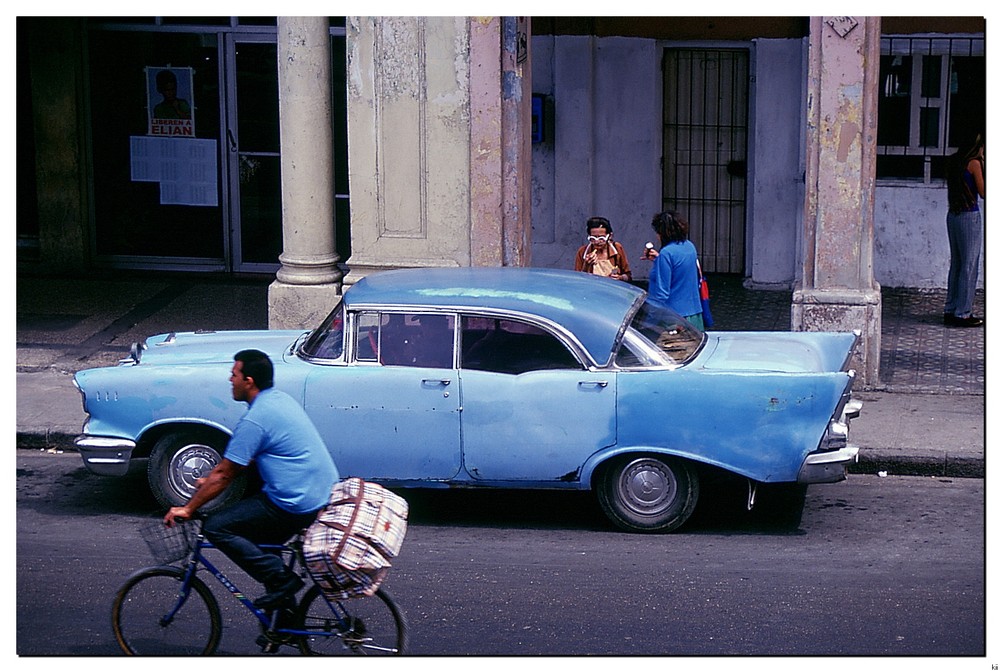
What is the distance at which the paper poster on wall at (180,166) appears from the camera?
15.6 m

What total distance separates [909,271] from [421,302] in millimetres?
7705

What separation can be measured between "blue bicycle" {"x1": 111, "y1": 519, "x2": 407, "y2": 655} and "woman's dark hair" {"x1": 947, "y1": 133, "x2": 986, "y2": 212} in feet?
26.5

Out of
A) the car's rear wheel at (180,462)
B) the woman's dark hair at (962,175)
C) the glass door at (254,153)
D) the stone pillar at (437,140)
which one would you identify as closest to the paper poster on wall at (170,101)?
the glass door at (254,153)

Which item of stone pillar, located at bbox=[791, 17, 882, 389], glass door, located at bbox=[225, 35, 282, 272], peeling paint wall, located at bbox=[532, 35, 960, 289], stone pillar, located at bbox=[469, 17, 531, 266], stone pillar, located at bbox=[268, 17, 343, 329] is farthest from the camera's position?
glass door, located at bbox=[225, 35, 282, 272]

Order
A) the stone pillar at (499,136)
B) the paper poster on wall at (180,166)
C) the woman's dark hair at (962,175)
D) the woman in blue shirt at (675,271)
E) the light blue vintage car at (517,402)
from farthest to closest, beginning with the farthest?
the paper poster on wall at (180,166) → the woman's dark hair at (962,175) → the stone pillar at (499,136) → the woman in blue shirt at (675,271) → the light blue vintage car at (517,402)

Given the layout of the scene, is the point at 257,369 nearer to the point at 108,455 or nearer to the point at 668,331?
the point at 108,455

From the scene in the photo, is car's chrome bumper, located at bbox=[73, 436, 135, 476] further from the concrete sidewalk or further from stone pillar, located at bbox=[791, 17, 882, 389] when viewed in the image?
stone pillar, located at bbox=[791, 17, 882, 389]

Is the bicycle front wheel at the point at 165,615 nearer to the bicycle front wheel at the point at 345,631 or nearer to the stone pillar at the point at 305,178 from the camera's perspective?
the bicycle front wheel at the point at 345,631

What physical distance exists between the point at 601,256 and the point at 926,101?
5605 millimetres

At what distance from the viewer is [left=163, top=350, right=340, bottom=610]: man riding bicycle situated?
6.27 meters

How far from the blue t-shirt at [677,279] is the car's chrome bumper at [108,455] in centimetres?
375

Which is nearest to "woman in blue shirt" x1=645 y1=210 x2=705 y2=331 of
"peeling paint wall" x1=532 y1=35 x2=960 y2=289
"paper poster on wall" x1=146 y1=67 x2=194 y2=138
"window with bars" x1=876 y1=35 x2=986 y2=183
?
"peeling paint wall" x1=532 y1=35 x2=960 y2=289

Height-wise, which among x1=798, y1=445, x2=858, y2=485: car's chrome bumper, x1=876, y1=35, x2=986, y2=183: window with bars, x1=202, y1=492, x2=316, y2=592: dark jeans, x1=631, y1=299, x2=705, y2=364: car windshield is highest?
x1=876, y1=35, x2=986, y2=183: window with bars

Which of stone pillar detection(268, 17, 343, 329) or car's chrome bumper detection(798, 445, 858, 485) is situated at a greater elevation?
stone pillar detection(268, 17, 343, 329)
